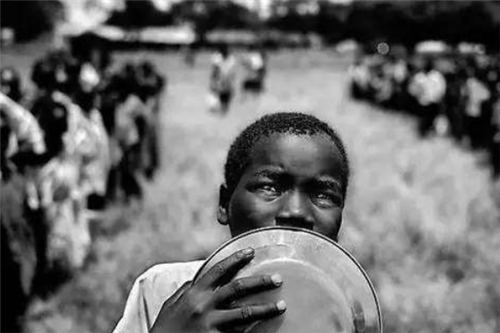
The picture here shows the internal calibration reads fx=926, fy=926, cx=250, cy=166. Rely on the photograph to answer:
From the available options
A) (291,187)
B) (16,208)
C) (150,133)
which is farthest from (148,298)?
(150,133)

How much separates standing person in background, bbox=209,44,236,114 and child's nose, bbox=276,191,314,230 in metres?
17.5

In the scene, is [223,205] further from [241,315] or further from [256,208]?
[241,315]

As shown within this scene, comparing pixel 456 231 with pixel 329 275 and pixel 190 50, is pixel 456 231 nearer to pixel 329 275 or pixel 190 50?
pixel 329 275

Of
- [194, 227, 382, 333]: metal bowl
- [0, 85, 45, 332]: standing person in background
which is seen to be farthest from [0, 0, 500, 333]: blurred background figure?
[194, 227, 382, 333]: metal bowl

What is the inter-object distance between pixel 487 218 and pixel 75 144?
13.8ft

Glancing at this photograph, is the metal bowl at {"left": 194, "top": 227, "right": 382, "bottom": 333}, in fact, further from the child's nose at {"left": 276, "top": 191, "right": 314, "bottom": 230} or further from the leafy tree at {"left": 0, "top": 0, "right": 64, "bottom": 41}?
the leafy tree at {"left": 0, "top": 0, "right": 64, "bottom": 41}

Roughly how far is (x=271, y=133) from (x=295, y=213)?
0.79 ft

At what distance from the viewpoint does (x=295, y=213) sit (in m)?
1.61

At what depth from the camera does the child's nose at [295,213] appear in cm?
161

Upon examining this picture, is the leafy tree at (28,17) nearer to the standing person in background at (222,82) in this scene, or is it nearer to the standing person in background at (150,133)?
the standing person in background at (222,82)

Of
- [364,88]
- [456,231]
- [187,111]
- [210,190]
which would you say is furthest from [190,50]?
[456,231]

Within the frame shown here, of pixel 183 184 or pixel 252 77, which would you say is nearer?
pixel 183 184

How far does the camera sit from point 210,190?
10352mm

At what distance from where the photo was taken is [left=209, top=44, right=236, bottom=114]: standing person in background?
19.1 m
